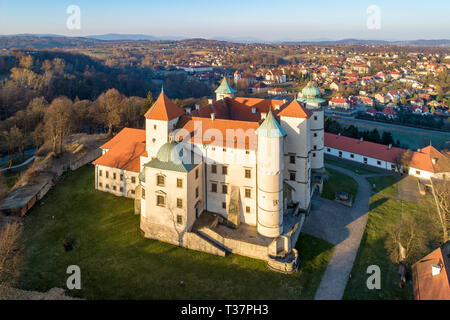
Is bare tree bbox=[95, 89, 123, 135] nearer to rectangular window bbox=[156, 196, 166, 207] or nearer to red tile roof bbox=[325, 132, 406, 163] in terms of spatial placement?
rectangular window bbox=[156, 196, 166, 207]

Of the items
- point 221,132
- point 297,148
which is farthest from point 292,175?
point 221,132

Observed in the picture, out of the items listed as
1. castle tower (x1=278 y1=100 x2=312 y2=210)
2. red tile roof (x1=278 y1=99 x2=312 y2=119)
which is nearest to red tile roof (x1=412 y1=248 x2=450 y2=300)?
castle tower (x1=278 y1=100 x2=312 y2=210)

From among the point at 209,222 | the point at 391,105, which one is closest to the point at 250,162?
the point at 209,222

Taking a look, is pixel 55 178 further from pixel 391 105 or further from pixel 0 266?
pixel 391 105

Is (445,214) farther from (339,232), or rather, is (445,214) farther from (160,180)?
(160,180)

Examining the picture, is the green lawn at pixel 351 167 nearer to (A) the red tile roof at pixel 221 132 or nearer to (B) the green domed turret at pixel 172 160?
(A) the red tile roof at pixel 221 132

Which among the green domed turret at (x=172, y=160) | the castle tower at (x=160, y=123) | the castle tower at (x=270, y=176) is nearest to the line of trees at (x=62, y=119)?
the castle tower at (x=160, y=123)

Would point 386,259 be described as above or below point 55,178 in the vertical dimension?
below
